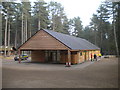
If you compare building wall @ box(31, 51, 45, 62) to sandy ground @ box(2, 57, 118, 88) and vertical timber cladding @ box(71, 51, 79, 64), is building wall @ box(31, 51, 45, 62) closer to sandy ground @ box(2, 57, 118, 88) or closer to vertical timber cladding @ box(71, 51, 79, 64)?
vertical timber cladding @ box(71, 51, 79, 64)

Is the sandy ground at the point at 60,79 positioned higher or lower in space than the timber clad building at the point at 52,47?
lower

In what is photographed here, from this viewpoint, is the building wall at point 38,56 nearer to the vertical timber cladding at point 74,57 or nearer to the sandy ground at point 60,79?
the vertical timber cladding at point 74,57

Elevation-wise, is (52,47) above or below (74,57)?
above

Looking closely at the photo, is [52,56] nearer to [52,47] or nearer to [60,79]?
[52,47]

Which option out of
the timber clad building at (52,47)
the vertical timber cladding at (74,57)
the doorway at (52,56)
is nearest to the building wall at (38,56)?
the timber clad building at (52,47)

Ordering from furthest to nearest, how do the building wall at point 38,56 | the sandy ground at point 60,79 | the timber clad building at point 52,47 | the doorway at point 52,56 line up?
the building wall at point 38,56 → the doorway at point 52,56 → the timber clad building at point 52,47 → the sandy ground at point 60,79

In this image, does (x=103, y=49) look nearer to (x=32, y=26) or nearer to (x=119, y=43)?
(x=119, y=43)

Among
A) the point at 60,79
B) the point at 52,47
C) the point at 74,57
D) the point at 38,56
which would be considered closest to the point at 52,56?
the point at 38,56

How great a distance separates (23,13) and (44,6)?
6.51 m

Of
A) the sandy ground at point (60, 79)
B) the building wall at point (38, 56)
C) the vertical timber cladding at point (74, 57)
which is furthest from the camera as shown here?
the building wall at point (38, 56)

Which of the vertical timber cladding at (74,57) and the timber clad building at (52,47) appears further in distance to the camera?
the vertical timber cladding at (74,57)

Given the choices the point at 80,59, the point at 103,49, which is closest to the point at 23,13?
the point at 80,59

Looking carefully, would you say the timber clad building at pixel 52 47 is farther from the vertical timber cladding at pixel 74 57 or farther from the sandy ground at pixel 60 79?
the sandy ground at pixel 60 79

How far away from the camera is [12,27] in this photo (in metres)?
52.2
